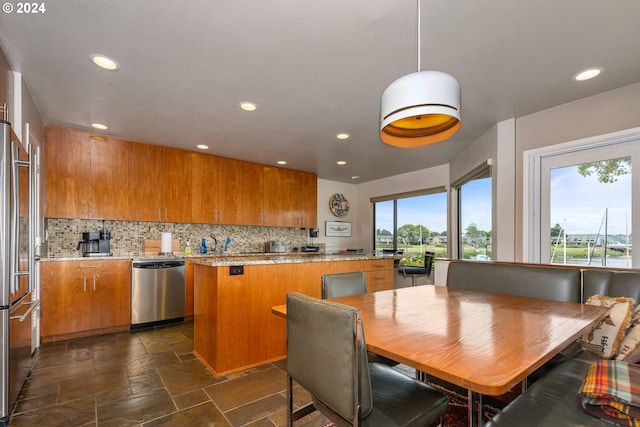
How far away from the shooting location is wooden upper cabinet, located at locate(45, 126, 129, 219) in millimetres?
3484

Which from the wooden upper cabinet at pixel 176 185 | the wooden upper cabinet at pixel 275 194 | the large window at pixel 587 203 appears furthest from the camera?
the wooden upper cabinet at pixel 275 194

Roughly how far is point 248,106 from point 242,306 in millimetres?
1832

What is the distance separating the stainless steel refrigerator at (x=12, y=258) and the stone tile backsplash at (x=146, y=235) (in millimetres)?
1776

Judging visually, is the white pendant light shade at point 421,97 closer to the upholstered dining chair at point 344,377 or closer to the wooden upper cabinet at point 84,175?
the upholstered dining chair at point 344,377

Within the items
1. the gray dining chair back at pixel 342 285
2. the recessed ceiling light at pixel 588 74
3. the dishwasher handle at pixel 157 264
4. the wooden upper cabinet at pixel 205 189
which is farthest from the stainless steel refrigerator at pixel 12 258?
the recessed ceiling light at pixel 588 74

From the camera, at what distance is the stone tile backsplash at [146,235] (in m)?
3.74

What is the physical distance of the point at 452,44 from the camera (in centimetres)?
190

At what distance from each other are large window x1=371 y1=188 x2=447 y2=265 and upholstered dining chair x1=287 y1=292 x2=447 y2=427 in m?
4.25

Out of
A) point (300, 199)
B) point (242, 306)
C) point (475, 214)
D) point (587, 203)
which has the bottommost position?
point (242, 306)

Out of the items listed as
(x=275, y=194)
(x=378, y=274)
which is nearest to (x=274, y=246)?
(x=275, y=194)

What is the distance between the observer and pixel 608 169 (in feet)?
8.82

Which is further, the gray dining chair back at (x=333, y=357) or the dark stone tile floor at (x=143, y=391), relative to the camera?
the dark stone tile floor at (x=143, y=391)

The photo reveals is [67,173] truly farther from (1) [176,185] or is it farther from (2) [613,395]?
(2) [613,395]

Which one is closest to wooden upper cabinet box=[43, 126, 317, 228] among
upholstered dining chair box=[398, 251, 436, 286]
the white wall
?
upholstered dining chair box=[398, 251, 436, 286]
